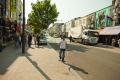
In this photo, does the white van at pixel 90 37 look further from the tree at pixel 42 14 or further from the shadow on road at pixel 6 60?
the shadow on road at pixel 6 60

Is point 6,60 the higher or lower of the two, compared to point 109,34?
lower

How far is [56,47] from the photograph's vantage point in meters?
42.1

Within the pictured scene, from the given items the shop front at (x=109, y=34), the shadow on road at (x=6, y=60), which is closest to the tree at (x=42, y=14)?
the shop front at (x=109, y=34)

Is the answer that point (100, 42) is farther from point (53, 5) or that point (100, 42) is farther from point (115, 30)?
point (53, 5)

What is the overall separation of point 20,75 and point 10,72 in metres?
1.09

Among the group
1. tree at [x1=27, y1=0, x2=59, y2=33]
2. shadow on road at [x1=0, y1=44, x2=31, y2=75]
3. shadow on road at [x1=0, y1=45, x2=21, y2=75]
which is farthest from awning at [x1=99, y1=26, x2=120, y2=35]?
shadow on road at [x1=0, y1=45, x2=21, y2=75]

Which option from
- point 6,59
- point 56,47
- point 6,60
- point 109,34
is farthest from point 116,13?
point 6,60

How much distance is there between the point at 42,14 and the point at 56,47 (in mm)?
38777

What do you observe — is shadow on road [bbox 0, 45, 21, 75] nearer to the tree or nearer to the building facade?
the building facade

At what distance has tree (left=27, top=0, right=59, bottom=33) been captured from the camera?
7700 centimetres

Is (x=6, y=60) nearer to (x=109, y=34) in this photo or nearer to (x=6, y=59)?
(x=6, y=59)

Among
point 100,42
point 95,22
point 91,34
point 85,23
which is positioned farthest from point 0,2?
point 85,23

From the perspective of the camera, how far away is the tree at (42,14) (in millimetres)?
77000

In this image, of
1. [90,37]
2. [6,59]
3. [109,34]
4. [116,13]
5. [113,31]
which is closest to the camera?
[6,59]
